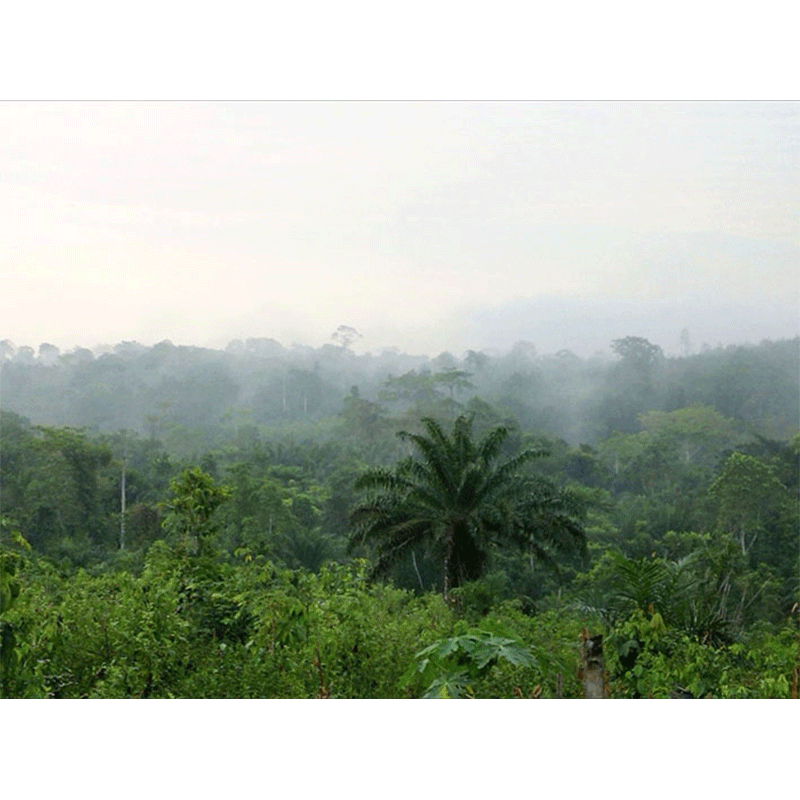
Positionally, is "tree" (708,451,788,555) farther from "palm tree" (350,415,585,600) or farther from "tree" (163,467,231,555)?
"tree" (163,467,231,555)

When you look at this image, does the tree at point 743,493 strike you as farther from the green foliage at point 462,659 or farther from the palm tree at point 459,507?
the green foliage at point 462,659

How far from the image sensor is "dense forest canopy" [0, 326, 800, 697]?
561cm

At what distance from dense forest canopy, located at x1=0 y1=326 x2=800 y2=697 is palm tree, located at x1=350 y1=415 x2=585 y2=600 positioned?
3 cm

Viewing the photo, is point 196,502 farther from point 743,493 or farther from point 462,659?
point 743,493

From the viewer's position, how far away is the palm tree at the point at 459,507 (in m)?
11.6

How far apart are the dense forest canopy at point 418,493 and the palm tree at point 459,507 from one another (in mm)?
Answer: 31

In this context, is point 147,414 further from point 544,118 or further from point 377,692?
point 377,692

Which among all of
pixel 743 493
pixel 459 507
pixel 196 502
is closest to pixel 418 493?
pixel 459 507

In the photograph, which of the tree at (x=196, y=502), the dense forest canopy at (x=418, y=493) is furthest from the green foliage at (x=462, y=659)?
the tree at (x=196, y=502)

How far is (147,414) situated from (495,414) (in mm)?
3745

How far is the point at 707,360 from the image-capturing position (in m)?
9.63

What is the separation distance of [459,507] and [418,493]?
2.99 feet
